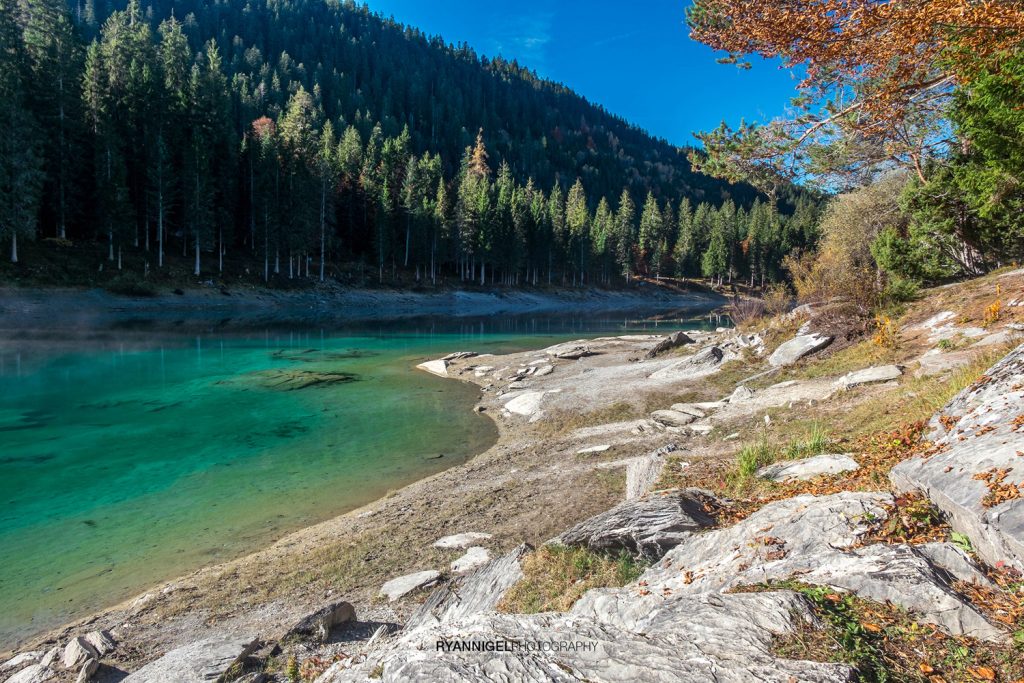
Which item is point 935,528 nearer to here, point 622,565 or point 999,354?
point 622,565

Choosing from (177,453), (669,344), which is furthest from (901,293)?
(177,453)

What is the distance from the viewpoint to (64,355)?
25453 millimetres

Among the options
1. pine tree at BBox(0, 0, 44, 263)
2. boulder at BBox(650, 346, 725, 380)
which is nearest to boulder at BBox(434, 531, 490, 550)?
boulder at BBox(650, 346, 725, 380)

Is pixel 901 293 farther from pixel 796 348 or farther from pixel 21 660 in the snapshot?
pixel 21 660

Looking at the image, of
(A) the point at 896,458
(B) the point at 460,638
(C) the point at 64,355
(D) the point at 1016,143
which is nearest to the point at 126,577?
(B) the point at 460,638

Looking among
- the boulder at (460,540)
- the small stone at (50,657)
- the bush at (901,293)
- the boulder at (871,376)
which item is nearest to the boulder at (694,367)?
the bush at (901,293)

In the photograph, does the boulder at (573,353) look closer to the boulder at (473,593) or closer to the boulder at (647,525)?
the boulder at (647,525)

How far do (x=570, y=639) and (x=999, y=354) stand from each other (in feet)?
29.8

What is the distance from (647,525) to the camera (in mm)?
5453

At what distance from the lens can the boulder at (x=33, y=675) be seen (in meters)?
4.84

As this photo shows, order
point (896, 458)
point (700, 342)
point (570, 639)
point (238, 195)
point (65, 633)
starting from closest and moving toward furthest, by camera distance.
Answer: point (570, 639) → point (896, 458) → point (65, 633) → point (700, 342) → point (238, 195)

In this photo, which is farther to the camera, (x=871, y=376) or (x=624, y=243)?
(x=624, y=243)

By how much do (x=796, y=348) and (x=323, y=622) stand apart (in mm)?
14982

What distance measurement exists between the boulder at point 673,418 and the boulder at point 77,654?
34.1 feet
